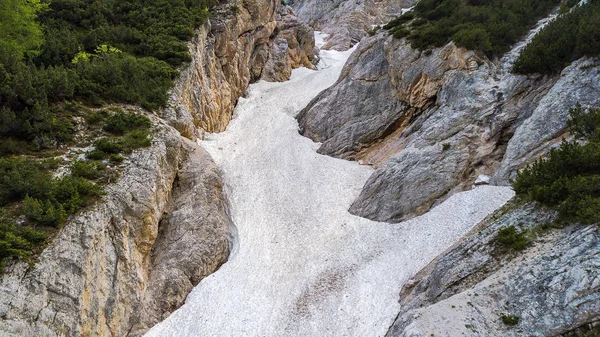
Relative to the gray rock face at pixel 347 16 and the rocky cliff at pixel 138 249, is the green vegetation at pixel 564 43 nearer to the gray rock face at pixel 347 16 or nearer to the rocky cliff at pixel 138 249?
the rocky cliff at pixel 138 249

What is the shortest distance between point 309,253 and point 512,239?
930cm

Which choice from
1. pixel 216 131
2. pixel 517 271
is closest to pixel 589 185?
pixel 517 271

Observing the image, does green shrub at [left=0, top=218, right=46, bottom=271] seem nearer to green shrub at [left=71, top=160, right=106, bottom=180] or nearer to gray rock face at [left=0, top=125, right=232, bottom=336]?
gray rock face at [left=0, top=125, right=232, bottom=336]

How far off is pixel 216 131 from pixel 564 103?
22738mm

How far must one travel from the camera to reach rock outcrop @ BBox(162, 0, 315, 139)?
2377 cm

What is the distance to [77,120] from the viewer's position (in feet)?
50.2

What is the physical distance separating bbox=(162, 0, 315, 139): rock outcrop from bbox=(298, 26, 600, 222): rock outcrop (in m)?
9.74

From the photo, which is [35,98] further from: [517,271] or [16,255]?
[517,271]

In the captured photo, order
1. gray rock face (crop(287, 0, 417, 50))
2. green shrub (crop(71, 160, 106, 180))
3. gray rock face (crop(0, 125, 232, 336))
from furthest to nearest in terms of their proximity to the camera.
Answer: gray rock face (crop(287, 0, 417, 50))
green shrub (crop(71, 160, 106, 180))
gray rock face (crop(0, 125, 232, 336))

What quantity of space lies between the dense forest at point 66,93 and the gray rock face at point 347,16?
42.0 m

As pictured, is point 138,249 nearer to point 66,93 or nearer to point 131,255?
point 131,255

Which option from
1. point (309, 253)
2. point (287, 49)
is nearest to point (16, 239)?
point (309, 253)

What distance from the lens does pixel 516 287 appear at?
906cm

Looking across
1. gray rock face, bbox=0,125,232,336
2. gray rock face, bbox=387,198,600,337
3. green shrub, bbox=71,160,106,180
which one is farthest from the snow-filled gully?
green shrub, bbox=71,160,106,180
